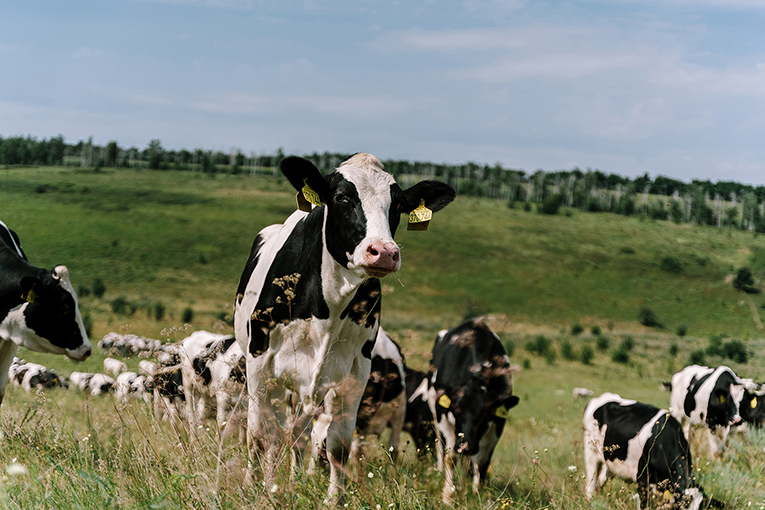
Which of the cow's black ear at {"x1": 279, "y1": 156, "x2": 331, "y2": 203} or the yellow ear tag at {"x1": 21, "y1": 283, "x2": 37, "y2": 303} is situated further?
the yellow ear tag at {"x1": 21, "y1": 283, "x2": 37, "y2": 303}

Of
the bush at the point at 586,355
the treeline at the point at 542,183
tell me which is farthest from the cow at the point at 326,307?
the treeline at the point at 542,183

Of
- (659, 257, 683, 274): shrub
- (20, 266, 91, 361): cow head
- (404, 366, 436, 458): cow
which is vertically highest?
(20, 266, 91, 361): cow head

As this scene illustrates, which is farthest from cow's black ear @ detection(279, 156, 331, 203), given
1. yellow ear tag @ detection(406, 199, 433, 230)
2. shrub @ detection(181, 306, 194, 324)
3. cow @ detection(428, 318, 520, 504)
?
shrub @ detection(181, 306, 194, 324)

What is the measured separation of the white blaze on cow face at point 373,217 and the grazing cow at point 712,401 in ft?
27.3

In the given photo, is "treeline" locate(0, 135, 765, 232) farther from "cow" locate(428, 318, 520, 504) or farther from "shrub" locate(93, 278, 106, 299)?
"cow" locate(428, 318, 520, 504)

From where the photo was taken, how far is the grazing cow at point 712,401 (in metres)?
10.9

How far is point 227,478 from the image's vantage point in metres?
3.52

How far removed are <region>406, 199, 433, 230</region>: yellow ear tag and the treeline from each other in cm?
10503

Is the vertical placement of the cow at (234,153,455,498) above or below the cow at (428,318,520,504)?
above

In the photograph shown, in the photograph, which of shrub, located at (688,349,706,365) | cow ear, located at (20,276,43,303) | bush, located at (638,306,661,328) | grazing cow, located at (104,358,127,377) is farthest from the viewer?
bush, located at (638,306,661,328)

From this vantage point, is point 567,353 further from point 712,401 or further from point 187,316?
point 712,401

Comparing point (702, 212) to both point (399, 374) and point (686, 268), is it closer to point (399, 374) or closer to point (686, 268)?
point (686, 268)

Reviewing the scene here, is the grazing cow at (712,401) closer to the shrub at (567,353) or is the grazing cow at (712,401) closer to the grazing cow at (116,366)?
the grazing cow at (116,366)

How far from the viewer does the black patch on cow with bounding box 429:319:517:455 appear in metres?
7.39
